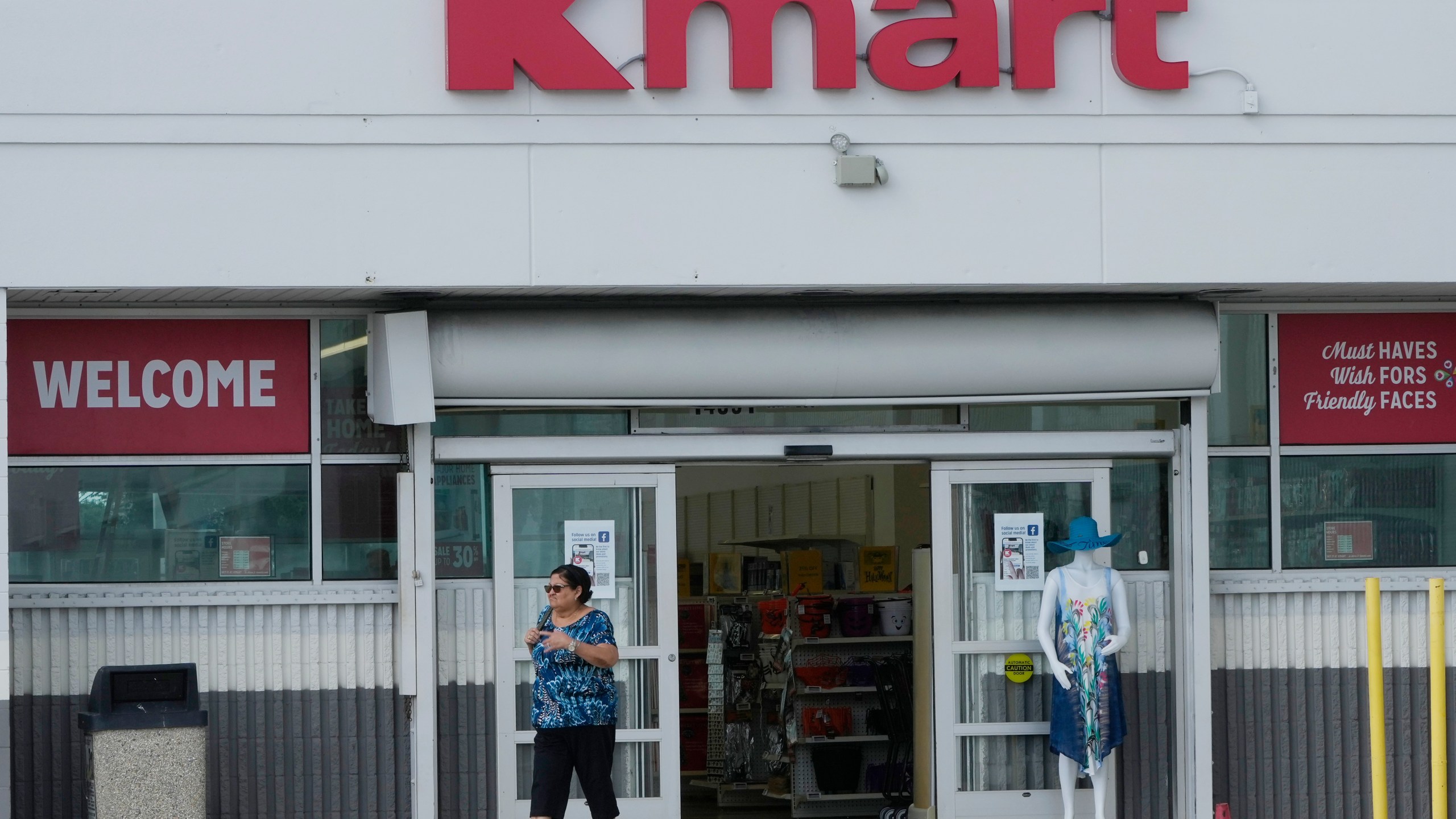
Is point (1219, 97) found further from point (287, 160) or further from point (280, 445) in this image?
point (280, 445)

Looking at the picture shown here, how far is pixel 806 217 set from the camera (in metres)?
8.27

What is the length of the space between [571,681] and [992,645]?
2.68m

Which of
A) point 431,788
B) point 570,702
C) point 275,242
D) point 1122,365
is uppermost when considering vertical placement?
point 275,242

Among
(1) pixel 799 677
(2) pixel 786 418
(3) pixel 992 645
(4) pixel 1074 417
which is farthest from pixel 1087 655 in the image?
(1) pixel 799 677

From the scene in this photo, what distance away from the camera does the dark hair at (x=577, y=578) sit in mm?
7895

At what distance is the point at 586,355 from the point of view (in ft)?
28.1

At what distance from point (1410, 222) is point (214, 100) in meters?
6.19

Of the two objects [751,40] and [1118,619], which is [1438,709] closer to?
[1118,619]

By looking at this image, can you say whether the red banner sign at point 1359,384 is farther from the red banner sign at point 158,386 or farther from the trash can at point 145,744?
the trash can at point 145,744

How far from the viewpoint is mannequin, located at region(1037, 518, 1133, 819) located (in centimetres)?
873

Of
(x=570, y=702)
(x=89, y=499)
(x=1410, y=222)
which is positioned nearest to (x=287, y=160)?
(x=89, y=499)

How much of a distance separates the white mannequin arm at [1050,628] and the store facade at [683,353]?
0.50 metres

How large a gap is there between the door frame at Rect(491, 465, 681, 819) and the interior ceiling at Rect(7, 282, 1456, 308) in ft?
3.25

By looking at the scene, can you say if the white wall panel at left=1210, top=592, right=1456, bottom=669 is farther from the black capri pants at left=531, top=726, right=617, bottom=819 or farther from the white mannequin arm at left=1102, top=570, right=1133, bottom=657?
the black capri pants at left=531, top=726, right=617, bottom=819
